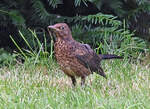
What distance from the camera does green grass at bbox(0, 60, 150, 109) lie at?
431 centimetres

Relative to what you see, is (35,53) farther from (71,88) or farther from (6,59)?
(71,88)

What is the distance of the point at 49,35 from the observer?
276 inches

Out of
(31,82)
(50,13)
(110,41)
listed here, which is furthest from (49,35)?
(31,82)

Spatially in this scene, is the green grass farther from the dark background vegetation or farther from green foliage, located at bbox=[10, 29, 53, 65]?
the dark background vegetation

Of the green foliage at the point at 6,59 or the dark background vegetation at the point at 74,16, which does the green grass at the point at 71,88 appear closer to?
the green foliage at the point at 6,59

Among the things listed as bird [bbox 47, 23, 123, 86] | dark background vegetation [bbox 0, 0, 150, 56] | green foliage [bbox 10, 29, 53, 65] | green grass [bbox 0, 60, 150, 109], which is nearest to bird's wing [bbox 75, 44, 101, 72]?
bird [bbox 47, 23, 123, 86]

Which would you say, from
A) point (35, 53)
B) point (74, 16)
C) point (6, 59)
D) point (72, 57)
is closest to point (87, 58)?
point (72, 57)

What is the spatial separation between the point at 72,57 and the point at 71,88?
1.23 feet

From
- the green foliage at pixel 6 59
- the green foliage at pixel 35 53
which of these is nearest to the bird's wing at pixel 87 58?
the green foliage at pixel 35 53

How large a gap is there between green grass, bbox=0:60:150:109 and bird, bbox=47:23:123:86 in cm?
15

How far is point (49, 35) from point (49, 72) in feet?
3.62

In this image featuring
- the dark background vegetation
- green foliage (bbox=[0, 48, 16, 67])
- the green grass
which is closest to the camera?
the green grass

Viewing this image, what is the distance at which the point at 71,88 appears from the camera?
506cm

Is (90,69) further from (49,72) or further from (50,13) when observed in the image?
(50,13)
